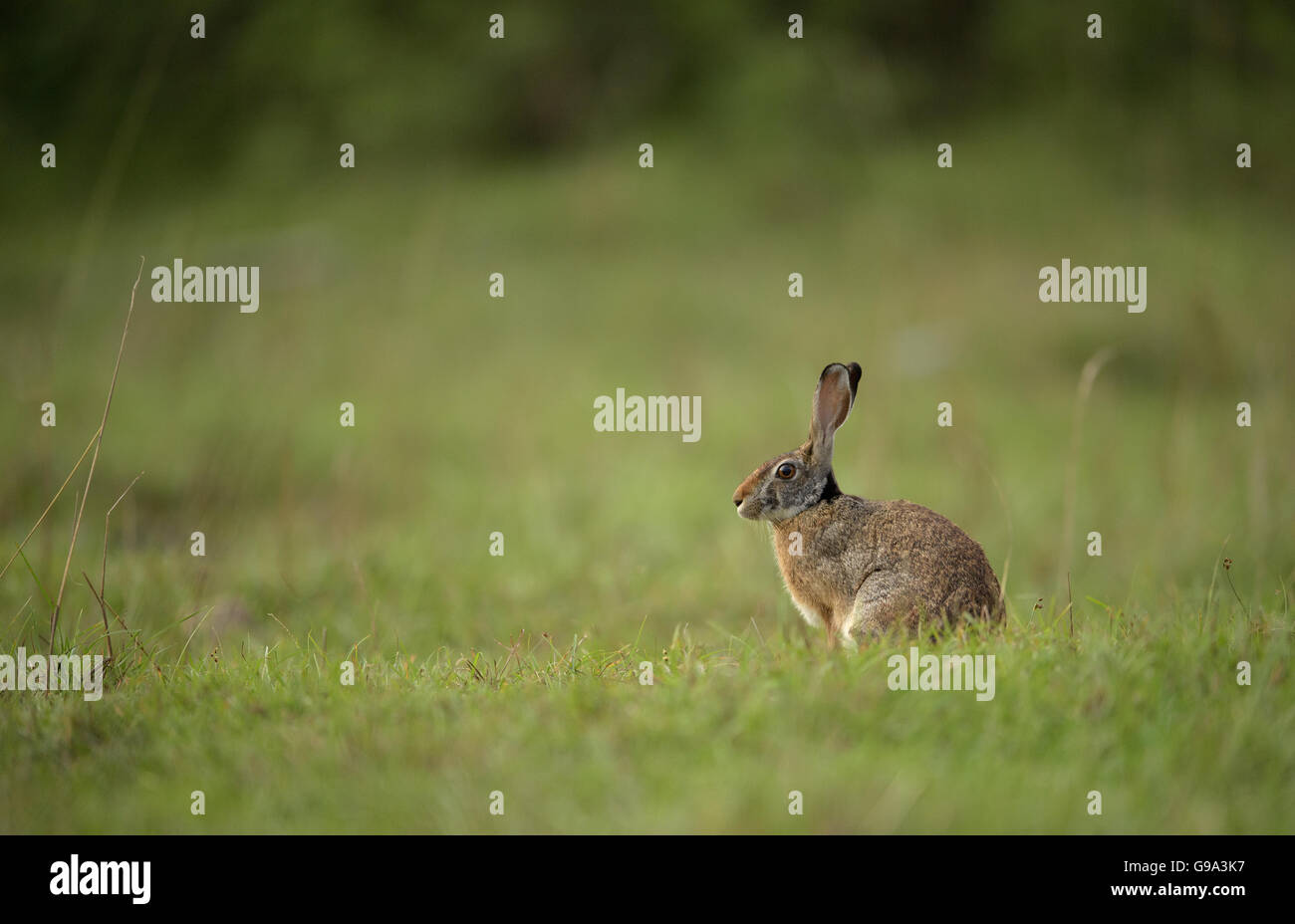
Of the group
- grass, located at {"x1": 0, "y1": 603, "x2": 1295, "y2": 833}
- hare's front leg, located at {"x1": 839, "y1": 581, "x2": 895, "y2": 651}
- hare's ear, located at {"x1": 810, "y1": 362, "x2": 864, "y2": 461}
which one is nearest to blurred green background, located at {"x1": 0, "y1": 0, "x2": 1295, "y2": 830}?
grass, located at {"x1": 0, "y1": 603, "x2": 1295, "y2": 833}

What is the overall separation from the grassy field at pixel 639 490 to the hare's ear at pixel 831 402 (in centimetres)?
73

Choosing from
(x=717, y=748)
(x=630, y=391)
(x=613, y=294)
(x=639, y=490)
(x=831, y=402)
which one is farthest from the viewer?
(x=613, y=294)

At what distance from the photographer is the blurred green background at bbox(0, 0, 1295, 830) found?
325 cm

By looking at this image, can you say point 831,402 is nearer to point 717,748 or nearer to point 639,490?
point 717,748

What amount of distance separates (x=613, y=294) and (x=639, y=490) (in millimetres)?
6792

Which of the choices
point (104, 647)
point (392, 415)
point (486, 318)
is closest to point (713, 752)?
point (104, 647)

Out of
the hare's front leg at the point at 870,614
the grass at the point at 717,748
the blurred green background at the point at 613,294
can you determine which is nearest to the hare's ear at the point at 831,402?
the hare's front leg at the point at 870,614

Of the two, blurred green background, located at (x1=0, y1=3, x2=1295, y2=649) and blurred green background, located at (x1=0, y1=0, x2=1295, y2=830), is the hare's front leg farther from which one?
blurred green background, located at (x1=0, y1=3, x2=1295, y2=649)

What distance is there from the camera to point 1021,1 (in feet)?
67.5

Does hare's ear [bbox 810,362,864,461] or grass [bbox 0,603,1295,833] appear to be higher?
hare's ear [bbox 810,362,864,461]

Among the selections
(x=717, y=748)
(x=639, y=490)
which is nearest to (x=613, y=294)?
(x=639, y=490)

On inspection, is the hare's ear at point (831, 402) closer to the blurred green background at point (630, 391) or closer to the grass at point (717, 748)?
the blurred green background at point (630, 391)

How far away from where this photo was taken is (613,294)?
15.7 meters

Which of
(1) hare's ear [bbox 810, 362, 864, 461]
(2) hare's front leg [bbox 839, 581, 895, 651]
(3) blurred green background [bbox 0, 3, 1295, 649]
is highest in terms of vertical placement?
(3) blurred green background [bbox 0, 3, 1295, 649]
